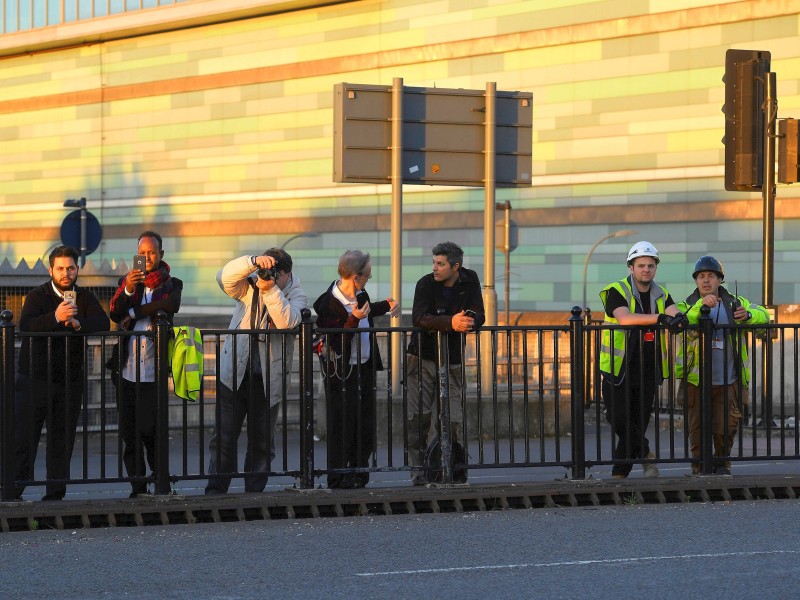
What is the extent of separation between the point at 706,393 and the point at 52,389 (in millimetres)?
4587

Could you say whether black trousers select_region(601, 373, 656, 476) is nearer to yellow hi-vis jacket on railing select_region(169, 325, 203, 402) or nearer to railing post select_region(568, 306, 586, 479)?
railing post select_region(568, 306, 586, 479)

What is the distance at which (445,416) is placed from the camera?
11172 millimetres

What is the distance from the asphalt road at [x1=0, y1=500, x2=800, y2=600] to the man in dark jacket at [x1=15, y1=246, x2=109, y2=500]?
0.62 m

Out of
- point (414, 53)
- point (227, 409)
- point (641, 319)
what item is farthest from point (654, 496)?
point (414, 53)

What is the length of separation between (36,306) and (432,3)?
35727 millimetres

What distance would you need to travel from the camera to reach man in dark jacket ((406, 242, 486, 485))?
37.0ft

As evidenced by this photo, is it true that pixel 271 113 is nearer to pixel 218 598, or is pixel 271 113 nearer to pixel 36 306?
pixel 36 306

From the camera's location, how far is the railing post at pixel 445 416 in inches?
440

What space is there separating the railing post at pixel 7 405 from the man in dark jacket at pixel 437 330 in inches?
106

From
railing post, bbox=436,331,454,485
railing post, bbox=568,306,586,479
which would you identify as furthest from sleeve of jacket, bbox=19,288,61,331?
railing post, bbox=568,306,586,479

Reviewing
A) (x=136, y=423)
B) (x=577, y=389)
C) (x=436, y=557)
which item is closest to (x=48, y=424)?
(x=136, y=423)

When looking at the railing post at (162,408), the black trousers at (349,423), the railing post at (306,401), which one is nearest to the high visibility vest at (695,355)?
the black trousers at (349,423)

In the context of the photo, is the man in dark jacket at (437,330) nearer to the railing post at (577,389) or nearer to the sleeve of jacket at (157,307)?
the railing post at (577,389)

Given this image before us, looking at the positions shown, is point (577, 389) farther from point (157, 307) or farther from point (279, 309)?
point (157, 307)
